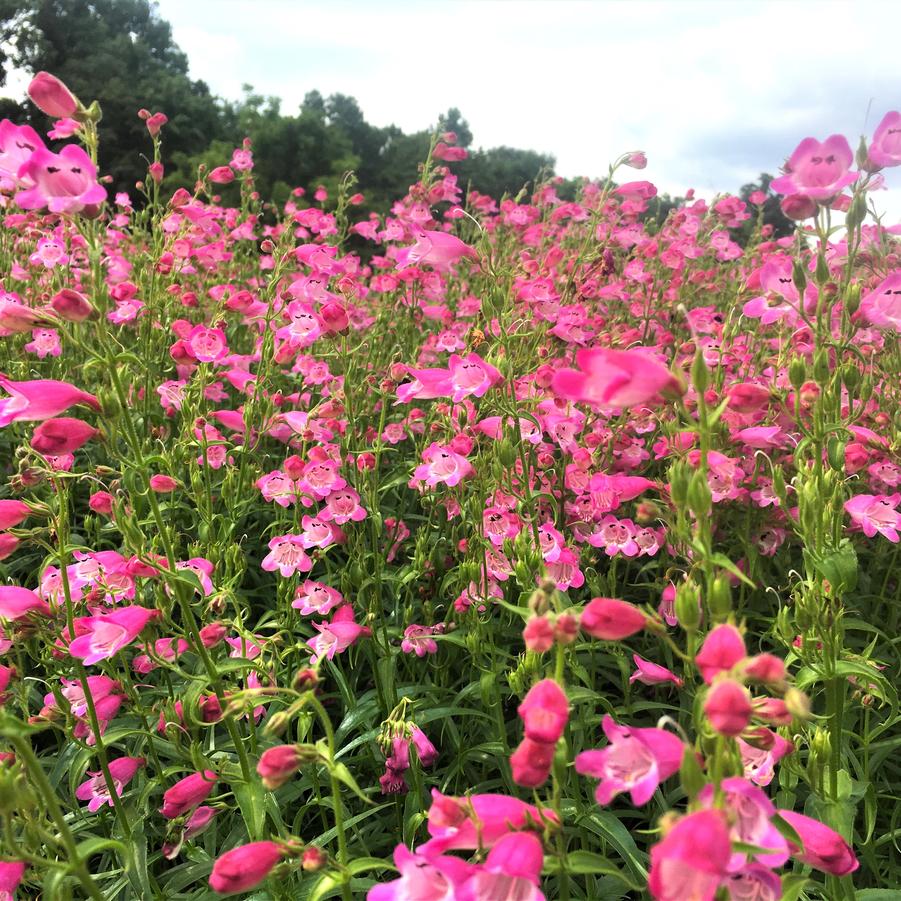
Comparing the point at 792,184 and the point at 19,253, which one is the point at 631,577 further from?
the point at 19,253

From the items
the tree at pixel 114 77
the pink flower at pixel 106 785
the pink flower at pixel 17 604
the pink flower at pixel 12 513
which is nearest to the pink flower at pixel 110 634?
the pink flower at pixel 17 604

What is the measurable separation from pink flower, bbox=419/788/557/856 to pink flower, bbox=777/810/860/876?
541 mm

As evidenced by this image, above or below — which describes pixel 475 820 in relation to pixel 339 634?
above

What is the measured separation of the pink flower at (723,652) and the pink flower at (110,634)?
1473mm

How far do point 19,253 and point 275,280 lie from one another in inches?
150

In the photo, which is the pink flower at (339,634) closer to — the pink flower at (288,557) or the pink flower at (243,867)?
the pink flower at (288,557)

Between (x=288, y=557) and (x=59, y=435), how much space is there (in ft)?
3.60

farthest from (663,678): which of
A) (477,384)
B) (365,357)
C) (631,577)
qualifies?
(365,357)

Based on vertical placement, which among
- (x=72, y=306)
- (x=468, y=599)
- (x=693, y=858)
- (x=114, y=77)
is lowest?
(x=468, y=599)

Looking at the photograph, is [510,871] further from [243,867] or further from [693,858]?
[243,867]

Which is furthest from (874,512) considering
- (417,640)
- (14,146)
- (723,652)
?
(14,146)

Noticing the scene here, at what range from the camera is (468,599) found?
2561mm

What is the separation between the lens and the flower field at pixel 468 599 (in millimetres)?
1173

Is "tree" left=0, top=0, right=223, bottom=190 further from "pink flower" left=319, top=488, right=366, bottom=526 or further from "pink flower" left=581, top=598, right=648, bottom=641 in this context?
"pink flower" left=581, top=598, right=648, bottom=641
